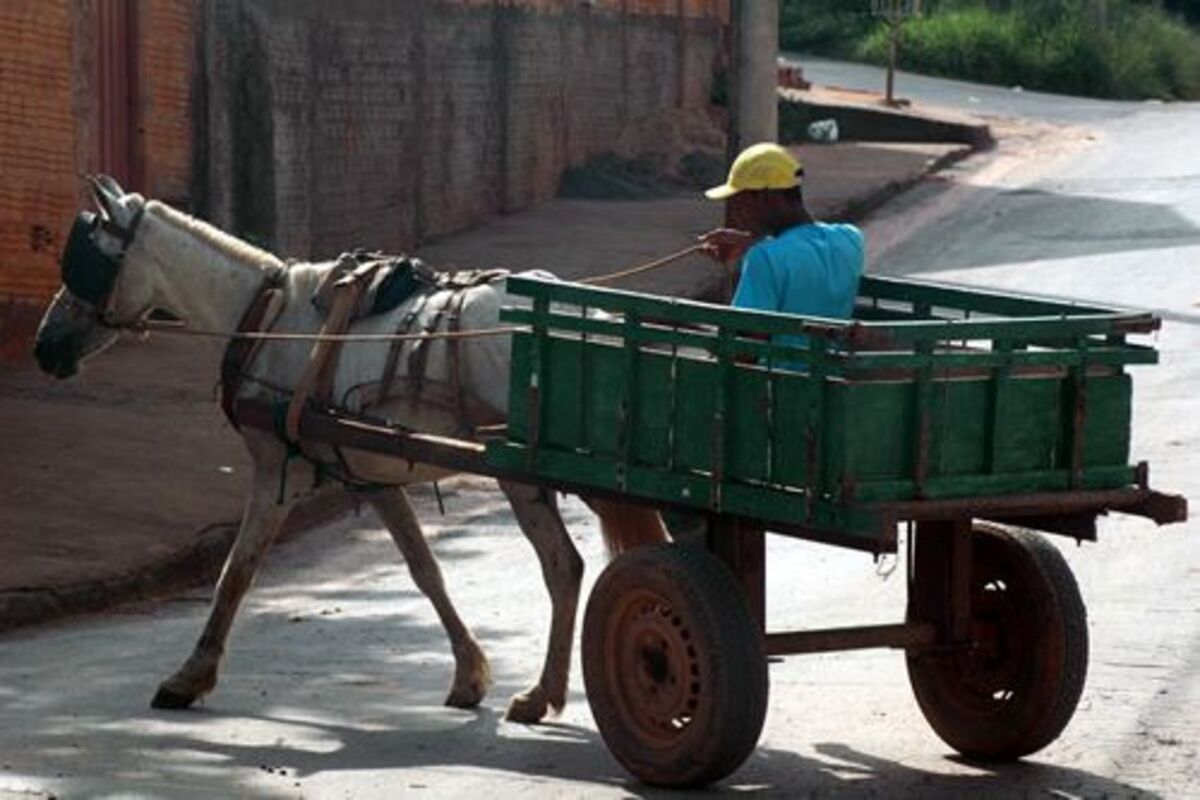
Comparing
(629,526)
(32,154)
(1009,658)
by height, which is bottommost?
(1009,658)

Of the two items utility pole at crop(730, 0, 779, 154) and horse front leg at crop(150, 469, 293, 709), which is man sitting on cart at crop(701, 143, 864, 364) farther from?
utility pole at crop(730, 0, 779, 154)

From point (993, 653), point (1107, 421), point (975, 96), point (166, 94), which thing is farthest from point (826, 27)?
point (1107, 421)

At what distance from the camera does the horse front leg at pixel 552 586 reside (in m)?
8.77

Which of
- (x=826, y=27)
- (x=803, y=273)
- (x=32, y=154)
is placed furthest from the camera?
(x=826, y=27)

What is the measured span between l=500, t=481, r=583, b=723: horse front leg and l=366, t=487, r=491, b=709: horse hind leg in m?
0.33

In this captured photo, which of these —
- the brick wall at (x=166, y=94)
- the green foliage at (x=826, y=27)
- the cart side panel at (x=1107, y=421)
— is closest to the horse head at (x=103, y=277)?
the cart side panel at (x=1107, y=421)

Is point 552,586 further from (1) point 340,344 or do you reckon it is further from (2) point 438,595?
(1) point 340,344

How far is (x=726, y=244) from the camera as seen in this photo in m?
8.70

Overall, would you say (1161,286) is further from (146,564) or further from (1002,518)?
(1002,518)

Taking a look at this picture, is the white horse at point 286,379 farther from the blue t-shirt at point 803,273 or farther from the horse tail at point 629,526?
the blue t-shirt at point 803,273

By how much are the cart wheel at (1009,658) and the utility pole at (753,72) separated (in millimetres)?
12191

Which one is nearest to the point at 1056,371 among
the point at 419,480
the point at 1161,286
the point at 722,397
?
the point at 722,397

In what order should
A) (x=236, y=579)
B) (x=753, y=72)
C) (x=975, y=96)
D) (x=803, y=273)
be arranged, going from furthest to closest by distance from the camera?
(x=975, y=96) < (x=753, y=72) < (x=236, y=579) < (x=803, y=273)

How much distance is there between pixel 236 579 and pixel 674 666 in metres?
2.12
